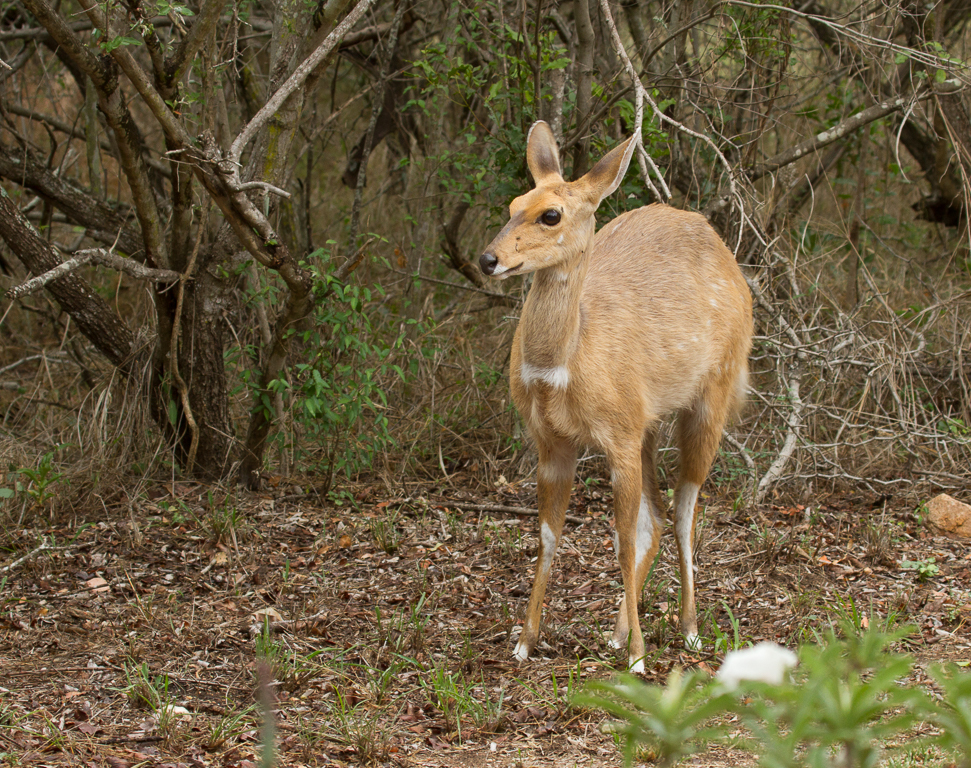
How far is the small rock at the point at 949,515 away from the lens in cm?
564

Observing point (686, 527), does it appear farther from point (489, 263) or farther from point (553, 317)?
point (489, 263)

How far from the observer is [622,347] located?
4.34 m

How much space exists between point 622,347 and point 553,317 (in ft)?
1.56

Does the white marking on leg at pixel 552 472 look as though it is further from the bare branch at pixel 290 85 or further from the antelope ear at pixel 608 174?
the bare branch at pixel 290 85

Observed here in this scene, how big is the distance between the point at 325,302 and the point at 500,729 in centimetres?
279

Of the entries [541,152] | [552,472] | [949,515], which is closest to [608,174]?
[541,152]

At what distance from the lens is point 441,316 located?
24.0 ft

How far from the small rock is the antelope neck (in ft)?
9.70

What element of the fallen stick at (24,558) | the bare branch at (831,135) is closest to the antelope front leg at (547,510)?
the fallen stick at (24,558)

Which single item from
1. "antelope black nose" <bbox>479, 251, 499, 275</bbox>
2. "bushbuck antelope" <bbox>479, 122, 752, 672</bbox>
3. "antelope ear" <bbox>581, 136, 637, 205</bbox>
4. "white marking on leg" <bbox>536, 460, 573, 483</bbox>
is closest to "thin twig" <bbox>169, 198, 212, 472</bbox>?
"bushbuck antelope" <bbox>479, 122, 752, 672</bbox>

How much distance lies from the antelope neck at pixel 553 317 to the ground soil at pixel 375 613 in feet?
4.11

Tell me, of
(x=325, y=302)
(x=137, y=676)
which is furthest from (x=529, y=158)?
(x=137, y=676)

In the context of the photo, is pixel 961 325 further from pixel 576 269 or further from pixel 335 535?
pixel 335 535

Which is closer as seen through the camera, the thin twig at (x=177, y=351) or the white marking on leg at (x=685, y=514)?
the white marking on leg at (x=685, y=514)
